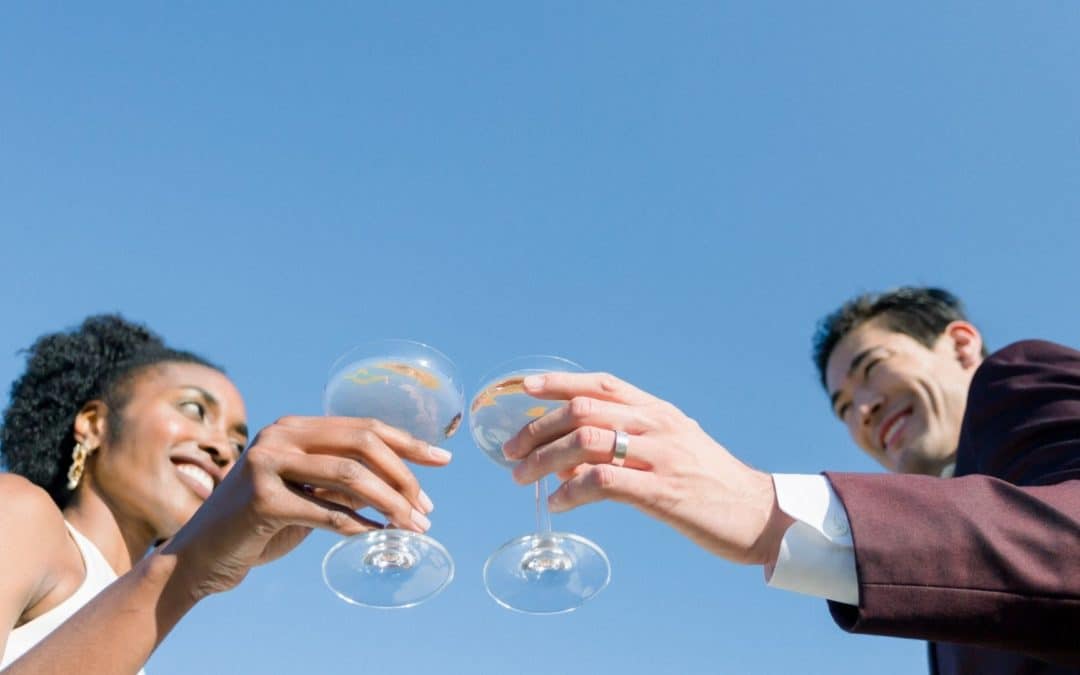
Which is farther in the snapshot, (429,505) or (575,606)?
(575,606)

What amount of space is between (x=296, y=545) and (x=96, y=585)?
1530 mm

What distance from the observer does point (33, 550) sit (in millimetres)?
3496

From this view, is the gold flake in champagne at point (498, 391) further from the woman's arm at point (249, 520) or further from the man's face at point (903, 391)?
the man's face at point (903, 391)

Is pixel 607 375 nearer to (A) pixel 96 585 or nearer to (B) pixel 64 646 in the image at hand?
(B) pixel 64 646

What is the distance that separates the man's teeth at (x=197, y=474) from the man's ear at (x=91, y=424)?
59 cm

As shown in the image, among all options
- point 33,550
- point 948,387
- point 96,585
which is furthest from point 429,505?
point 948,387

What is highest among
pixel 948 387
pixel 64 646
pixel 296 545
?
pixel 948 387

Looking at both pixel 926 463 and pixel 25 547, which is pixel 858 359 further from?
pixel 25 547

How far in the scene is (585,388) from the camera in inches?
108

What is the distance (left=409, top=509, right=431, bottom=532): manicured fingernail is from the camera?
259 centimetres

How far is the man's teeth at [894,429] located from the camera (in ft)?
21.2

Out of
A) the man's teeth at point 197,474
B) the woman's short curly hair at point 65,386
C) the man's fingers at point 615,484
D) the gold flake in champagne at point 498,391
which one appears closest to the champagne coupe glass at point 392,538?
the gold flake in champagne at point 498,391

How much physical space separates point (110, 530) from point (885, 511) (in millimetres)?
3536

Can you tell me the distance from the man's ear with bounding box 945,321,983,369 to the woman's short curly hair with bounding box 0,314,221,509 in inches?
189
